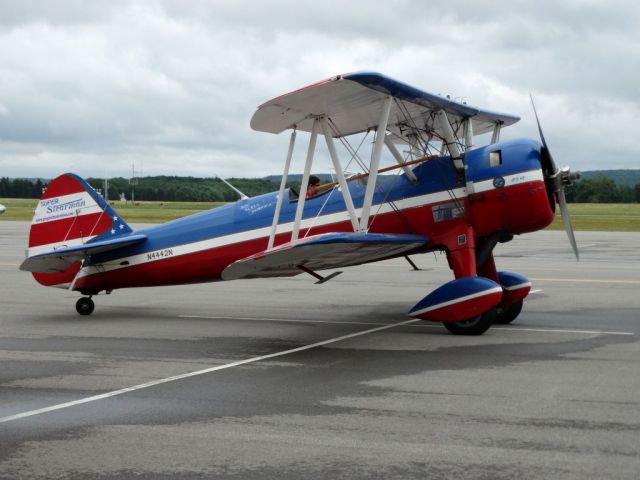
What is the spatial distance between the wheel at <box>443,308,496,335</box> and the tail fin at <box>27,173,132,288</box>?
5455 millimetres

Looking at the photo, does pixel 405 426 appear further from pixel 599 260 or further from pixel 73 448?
pixel 599 260

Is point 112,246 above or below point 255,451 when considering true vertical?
above

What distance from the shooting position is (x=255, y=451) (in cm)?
524

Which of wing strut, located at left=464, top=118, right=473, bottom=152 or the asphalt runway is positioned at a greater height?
wing strut, located at left=464, top=118, right=473, bottom=152

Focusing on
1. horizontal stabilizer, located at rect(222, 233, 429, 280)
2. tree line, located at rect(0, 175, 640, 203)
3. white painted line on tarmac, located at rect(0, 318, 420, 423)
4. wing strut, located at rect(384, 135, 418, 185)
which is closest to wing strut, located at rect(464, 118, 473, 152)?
wing strut, located at rect(384, 135, 418, 185)

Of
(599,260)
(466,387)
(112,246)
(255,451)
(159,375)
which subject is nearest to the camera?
(255,451)

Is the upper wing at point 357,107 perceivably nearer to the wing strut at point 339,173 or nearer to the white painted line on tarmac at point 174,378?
the wing strut at point 339,173

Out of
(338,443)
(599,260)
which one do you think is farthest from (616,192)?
(338,443)

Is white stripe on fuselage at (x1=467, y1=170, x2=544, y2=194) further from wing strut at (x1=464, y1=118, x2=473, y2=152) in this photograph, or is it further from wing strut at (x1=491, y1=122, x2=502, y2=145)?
wing strut at (x1=491, y1=122, x2=502, y2=145)

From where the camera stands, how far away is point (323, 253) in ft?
30.2

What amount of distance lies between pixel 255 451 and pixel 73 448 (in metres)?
1.16

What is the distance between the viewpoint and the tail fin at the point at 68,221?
1254 cm

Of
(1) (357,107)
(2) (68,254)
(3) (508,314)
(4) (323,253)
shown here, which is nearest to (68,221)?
(2) (68,254)

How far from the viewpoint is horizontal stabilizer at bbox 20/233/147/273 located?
11.9 m
